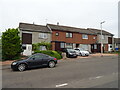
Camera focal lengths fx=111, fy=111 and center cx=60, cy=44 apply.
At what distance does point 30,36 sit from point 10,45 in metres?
8.34

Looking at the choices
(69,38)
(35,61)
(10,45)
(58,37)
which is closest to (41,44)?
(58,37)

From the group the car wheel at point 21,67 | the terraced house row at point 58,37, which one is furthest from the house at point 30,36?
the car wheel at point 21,67

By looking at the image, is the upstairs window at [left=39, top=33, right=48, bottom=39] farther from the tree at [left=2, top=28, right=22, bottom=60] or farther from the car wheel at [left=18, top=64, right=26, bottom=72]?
the car wheel at [left=18, top=64, right=26, bottom=72]

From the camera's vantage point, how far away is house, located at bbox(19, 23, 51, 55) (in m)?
23.0

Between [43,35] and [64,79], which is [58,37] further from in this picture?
[64,79]

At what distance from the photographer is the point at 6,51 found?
16.0 m

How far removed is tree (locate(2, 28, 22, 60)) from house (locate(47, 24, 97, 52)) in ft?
34.2

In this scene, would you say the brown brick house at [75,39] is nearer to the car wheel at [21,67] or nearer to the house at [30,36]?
the house at [30,36]

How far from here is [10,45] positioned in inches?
628

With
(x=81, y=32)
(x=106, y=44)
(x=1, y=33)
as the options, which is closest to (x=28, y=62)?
(x=1, y=33)

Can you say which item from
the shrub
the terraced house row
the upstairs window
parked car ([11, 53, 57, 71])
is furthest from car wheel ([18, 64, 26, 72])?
the upstairs window

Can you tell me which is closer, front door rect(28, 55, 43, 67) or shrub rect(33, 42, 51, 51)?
front door rect(28, 55, 43, 67)

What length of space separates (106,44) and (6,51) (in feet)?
98.4

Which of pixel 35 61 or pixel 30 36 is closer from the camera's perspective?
pixel 35 61
